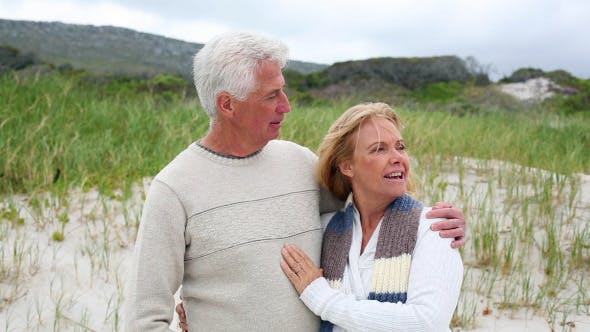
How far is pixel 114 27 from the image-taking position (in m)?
21.9

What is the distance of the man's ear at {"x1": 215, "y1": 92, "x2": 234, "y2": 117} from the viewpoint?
7.64ft

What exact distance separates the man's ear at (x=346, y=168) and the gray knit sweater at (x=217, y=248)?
0.84 feet

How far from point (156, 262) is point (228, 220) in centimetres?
30

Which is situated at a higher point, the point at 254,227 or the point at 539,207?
the point at 254,227

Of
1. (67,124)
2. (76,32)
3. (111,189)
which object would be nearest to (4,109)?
(67,124)

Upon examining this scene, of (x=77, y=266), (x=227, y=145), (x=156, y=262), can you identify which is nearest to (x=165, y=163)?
(x=77, y=266)

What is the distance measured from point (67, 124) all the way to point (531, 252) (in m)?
4.67

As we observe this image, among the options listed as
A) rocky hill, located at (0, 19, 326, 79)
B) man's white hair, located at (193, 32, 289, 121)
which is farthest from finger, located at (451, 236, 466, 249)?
rocky hill, located at (0, 19, 326, 79)

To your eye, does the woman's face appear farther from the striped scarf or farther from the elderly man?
the elderly man

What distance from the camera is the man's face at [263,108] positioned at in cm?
230

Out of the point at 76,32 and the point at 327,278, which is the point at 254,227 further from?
the point at 76,32

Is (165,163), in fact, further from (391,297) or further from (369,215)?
(391,297)

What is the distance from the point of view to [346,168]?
99.7 inches

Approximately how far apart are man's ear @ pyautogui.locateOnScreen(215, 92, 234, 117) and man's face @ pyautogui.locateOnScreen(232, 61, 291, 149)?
0.07 feet
